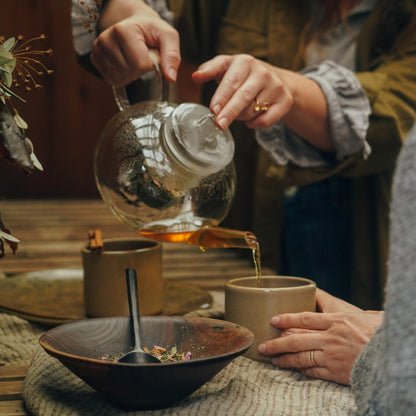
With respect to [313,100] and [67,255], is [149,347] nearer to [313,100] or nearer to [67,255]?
[313,100]

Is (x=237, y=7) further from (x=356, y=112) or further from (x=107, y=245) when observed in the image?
(x=107, y=245)

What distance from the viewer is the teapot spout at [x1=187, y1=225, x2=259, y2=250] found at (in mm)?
703

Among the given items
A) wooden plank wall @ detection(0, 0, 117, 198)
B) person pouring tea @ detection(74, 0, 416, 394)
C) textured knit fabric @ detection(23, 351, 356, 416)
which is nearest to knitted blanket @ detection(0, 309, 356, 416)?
textured knit fabric @ detection(23, 351, 356, 416)

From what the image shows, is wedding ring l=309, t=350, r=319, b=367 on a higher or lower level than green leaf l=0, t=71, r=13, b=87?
lower

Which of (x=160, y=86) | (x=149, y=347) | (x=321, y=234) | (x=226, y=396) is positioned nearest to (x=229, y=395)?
(x=226, y=396)

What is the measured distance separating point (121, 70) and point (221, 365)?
1.79 feet

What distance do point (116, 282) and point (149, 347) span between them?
23 centimetres

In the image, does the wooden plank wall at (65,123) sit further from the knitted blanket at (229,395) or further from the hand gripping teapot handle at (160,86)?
the knitted blanket at (229,395)

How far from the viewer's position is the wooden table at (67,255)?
26.5 inches

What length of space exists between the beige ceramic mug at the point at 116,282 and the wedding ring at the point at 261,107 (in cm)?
28

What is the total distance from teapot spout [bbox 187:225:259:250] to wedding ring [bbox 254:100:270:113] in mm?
233

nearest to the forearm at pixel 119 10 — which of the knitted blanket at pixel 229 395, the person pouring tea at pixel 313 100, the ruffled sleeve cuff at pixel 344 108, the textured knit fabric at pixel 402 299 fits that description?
the person pouring tea at pixel 313 100

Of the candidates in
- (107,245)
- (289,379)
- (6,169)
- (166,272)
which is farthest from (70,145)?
(289,379)

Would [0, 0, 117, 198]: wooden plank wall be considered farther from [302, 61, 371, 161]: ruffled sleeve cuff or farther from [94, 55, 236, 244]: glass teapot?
[94, 55, 236, 244]: glass teapot
